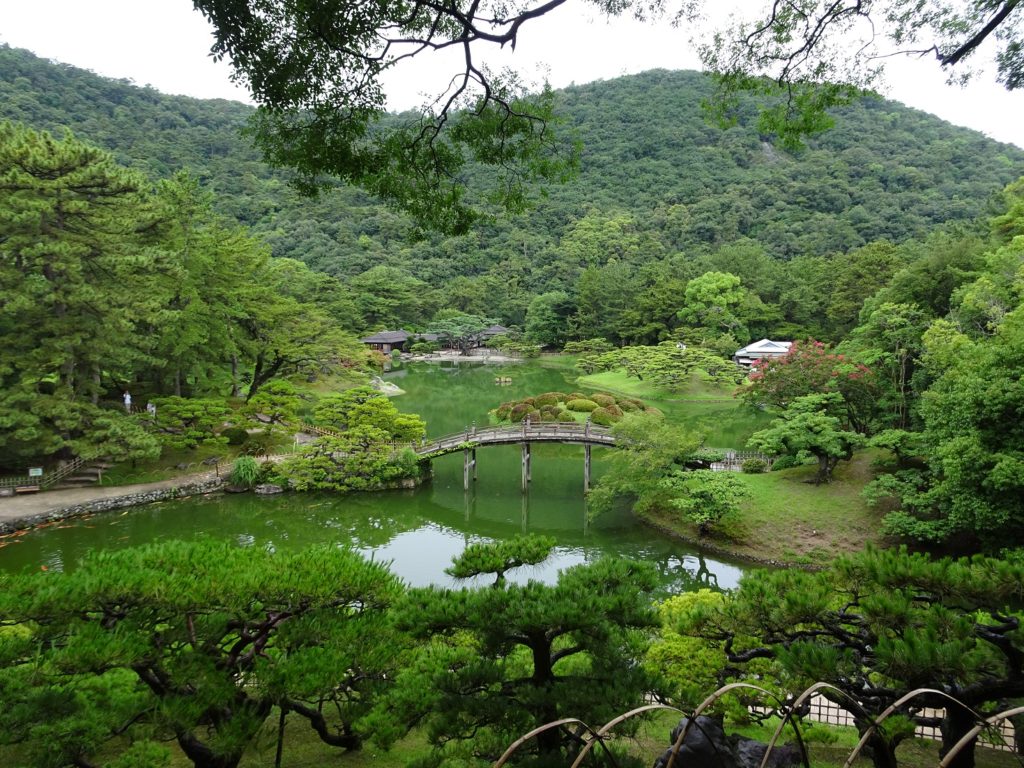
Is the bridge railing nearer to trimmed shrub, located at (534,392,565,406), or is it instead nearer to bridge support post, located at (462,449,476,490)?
bridge support post, located at (462,449,476,490)

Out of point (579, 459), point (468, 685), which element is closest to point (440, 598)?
point (468, 685)

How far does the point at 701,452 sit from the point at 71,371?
1633 centimetres

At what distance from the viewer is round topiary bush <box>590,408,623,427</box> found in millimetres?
21594

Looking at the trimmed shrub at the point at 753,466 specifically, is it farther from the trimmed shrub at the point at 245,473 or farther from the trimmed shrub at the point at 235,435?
the trimmed shrub at the point at 235,435

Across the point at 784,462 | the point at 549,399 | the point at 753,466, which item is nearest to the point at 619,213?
the point at 549,399

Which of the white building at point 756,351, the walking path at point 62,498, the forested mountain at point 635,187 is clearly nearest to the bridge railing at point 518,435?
the walking path at point 62,498

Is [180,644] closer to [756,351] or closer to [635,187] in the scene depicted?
[756,351]

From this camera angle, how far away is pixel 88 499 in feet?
47.4

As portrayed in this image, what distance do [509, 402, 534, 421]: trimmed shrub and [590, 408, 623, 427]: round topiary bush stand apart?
2.59 meters

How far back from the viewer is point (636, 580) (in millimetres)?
4246

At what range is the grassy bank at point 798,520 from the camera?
12305mm

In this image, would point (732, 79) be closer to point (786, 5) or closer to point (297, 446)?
point (786, 5)

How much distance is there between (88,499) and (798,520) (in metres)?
16.9

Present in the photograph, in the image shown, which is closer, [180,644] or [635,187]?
[180,644]
